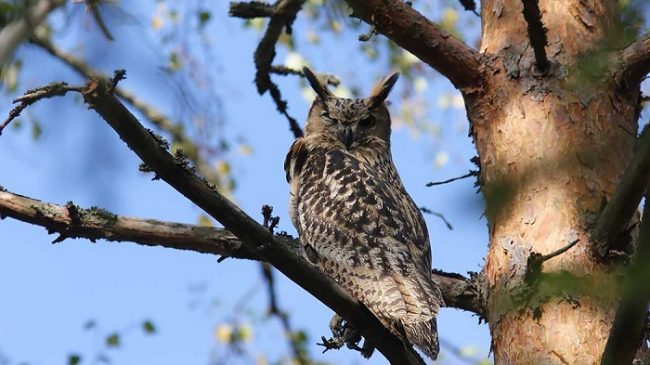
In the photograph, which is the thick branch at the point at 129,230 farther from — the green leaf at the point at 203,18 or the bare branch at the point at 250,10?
the green leaf at the point at 203,18

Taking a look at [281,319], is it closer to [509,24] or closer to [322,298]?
[509,24]

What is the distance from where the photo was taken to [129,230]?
131 inches

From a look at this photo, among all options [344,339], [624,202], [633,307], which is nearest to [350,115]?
[344,339]

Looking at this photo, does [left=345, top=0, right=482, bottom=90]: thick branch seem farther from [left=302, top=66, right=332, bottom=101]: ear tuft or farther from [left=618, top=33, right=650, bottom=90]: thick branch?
[left=302, top=66, right=332, bottom=101]: ear tuft

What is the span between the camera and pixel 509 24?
12.1 feet

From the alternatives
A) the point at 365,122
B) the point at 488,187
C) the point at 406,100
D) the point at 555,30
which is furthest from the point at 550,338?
the point at 406,100

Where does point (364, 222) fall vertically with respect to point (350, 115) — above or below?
below

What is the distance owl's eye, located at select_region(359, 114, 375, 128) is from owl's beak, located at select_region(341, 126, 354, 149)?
0.11 meters

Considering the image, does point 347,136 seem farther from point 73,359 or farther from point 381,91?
point 73,359

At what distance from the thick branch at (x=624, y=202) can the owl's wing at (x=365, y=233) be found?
2.42 feet

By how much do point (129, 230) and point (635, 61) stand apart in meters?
2.03

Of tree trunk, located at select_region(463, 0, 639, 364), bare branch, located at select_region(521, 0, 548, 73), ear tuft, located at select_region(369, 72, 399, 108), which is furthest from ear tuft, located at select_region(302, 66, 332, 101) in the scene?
bare branch, located at select_region(521, 0, 548, 73)

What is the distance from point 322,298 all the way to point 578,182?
1033 millimetres

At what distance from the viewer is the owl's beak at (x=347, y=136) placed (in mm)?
5211
